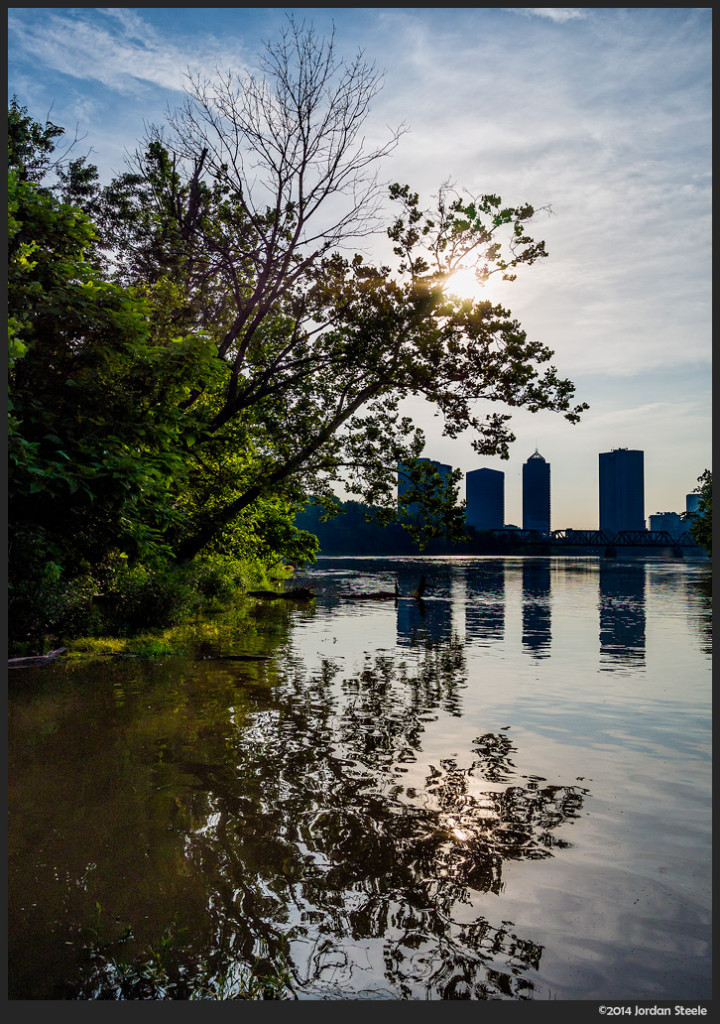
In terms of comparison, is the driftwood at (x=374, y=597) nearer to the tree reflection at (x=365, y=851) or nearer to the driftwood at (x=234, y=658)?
the driftwood at (x=234, y=658)

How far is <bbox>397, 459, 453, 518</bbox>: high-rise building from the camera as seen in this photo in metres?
24.9

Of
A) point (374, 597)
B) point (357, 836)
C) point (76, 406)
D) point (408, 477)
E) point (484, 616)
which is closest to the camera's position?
point (357, 836)

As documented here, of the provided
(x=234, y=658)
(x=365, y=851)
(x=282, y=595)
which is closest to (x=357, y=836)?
(x=365, y=851)

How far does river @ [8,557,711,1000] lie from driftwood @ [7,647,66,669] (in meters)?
0.66

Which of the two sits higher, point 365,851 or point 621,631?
point 365,851

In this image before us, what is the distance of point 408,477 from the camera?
85.0ft

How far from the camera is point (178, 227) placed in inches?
1085

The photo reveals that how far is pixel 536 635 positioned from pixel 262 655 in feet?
42.4

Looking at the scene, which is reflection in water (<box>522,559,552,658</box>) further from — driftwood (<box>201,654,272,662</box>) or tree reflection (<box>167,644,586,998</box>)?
tree reflection (<box>167,644,586,998</box>)

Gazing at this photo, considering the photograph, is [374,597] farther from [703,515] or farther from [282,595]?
[703,515]

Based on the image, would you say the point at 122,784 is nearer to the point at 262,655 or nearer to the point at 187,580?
the point at 262,655

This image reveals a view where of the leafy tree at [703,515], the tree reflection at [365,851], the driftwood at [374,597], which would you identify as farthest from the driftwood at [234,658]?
the leafy tree at [703,515]

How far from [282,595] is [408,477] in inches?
907

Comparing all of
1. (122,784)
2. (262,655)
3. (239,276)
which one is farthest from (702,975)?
(239,276)
